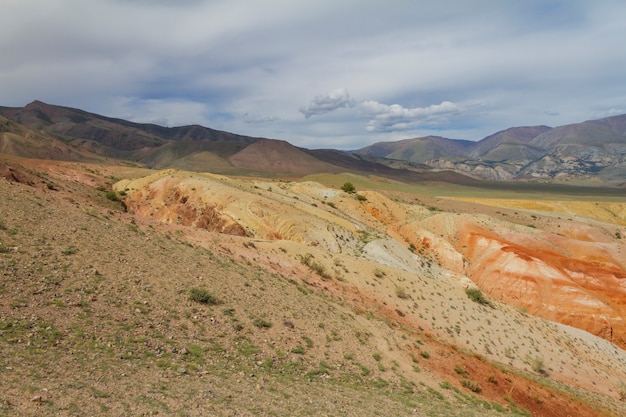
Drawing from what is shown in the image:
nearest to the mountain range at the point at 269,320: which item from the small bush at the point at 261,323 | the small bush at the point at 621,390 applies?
the small bush at the point at 261,323

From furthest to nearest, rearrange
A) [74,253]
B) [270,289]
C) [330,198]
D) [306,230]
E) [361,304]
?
[330,198], [306,230], [361,304], [270,289], [74,253]

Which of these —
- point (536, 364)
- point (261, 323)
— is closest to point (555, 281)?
point (536, 364)

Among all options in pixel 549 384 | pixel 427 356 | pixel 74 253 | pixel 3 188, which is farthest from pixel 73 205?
pixel 549 384

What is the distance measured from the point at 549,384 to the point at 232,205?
30.6 metres

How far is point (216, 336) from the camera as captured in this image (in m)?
14.8

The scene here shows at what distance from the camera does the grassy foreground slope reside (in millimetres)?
10180

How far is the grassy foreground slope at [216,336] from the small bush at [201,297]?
7 centimetres

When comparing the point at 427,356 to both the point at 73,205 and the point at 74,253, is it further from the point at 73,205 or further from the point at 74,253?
the point at 73,205

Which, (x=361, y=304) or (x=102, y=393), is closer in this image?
(x=102, y=393)

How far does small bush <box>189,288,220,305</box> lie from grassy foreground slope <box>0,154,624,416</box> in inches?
2.6

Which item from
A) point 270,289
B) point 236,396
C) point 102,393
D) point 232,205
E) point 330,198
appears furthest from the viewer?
point 330,198

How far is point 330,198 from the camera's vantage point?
193 ft

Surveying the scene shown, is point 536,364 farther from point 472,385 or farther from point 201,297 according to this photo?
point 201,297

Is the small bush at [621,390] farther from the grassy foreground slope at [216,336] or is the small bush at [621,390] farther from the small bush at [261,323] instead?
the small bush at [261,323]
